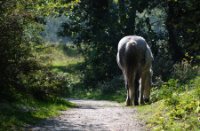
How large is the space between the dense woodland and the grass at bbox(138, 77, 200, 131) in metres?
0.03

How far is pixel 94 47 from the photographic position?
31.9 m

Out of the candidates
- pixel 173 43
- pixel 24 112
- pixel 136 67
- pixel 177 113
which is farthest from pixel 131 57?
pixel 173 43

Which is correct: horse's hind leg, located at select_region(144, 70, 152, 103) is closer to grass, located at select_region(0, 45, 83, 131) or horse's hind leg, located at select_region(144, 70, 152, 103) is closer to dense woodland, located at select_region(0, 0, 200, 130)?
dense woodland, located at select_region(0, 0, 200, 130)

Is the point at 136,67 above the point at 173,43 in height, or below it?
below

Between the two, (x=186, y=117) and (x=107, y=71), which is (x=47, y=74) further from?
(x=107, y=71)

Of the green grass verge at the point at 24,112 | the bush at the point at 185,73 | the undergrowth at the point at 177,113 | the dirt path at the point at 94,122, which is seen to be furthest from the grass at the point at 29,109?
the bush at the point at 185,73

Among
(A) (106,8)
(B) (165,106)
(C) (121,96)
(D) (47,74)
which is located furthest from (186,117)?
(A) (106,8)

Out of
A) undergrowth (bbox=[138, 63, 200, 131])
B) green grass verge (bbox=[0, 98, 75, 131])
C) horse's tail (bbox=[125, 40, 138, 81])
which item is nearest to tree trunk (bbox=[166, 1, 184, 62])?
horse's tail (bbox=[125, 40, 138, 81])

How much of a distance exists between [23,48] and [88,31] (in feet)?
65.4

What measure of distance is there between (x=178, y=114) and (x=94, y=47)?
2226 cm

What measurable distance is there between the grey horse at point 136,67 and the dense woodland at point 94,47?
2.12ft

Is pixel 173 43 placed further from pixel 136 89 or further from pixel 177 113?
pixel 177 113

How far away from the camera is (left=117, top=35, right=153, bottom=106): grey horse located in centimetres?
1587

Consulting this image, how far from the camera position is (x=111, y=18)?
30.4 m
